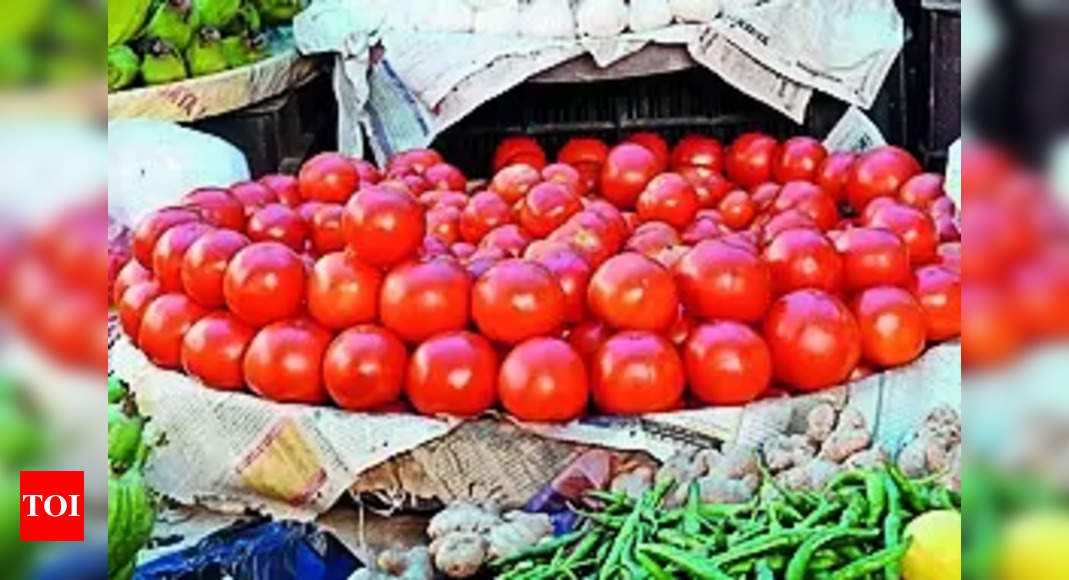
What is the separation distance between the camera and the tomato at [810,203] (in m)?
3.01

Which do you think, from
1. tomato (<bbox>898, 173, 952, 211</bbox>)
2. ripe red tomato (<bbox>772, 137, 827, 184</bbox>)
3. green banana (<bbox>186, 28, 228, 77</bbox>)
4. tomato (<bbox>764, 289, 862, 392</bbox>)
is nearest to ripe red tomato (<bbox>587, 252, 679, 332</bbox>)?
tomato (<bbox>764, 289, 862, 392</bbox>)

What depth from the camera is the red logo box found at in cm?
86

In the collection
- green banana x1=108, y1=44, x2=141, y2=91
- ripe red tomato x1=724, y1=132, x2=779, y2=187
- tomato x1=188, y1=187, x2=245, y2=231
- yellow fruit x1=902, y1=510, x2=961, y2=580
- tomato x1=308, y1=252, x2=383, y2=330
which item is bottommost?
yellow fruit x1=902, y1=510, x2=961, y2=580

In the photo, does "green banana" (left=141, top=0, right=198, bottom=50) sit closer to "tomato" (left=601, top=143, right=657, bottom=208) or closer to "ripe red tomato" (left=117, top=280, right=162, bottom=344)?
Answer: "tomato" (left=601, top=143, right=657, bottom=208)

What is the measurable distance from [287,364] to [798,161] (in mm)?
1496

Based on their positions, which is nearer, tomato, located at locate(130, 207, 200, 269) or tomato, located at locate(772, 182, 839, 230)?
tomato, located at locate(130, 207, 200, 269)

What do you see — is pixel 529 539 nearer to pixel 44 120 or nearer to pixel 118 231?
pixel 44 120

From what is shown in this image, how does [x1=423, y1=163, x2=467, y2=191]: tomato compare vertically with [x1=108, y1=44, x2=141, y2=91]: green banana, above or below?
below

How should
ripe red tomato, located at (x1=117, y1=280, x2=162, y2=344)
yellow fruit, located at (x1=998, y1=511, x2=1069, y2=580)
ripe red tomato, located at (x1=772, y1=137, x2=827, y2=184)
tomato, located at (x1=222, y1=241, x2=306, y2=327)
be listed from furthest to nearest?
ripe red tomato, located at (x1=772, y1=137, x2=827, y2=184), ripe red tomato, located at (x1=117, y1=280, x2=162, y2=344), tomato, located at (x1=222, y1=241, x2=306, y2=327), yellow fruit, located at (x1=998, y1=511, x2=1069, y2=580)

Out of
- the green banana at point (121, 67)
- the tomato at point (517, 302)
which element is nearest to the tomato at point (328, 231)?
the tomato at point (517, 302)

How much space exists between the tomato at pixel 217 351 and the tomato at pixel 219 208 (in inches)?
14.4

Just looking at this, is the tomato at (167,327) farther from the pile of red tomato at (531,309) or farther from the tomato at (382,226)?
the tomato at (382,226)

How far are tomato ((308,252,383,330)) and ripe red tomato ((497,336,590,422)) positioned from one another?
25cm

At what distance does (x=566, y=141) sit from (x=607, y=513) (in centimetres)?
246
